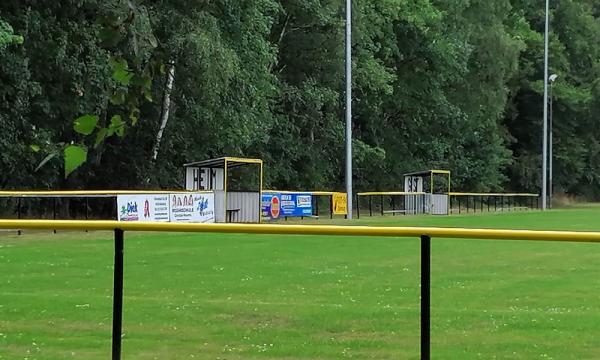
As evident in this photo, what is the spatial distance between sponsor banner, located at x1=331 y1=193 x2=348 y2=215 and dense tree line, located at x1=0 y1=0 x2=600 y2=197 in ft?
15.3

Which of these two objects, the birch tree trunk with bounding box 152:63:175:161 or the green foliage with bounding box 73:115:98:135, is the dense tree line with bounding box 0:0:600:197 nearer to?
the birch tree trunk with bounding box 152:63:175:161

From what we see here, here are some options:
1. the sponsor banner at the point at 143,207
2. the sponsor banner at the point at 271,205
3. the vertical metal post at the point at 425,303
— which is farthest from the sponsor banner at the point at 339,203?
the vertical metal post at the point at 425,303

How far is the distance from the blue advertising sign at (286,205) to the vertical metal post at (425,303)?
2942 centimetres

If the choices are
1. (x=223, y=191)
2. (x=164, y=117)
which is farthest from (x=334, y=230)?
(x=164, y=117)

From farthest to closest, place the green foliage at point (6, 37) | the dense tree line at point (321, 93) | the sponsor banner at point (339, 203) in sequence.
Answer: the sponsor banner at point (339, 203)
the dense tree line at point (321, 93)
the green foliage at point (6, 37)

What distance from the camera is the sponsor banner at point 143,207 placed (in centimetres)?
2644

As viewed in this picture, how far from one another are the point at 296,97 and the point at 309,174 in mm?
5759

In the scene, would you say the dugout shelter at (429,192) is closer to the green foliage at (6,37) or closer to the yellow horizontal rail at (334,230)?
the green foliage at (6,37)

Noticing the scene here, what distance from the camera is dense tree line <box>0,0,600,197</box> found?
105 ft

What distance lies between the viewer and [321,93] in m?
48.2

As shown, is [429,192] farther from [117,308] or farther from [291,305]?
[117,308]

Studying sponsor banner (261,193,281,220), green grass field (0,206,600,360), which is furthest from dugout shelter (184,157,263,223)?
green grass field (0,206,600,360)

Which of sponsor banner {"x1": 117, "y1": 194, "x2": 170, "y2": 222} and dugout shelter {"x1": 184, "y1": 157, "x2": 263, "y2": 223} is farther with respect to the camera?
dugout shelter {"x1": 184, "y1": 157, "x2": 263, "y2": 223}

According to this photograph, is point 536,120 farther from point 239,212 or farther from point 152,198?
point 152,198
